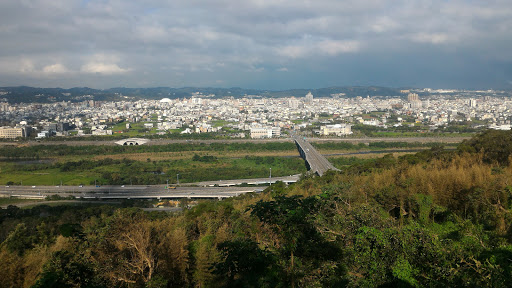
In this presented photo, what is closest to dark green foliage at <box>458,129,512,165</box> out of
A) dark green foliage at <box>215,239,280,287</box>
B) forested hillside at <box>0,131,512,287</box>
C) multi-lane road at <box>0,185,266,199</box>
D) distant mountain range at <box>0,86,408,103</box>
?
forested hillside at <box>0,131,512,287</box>

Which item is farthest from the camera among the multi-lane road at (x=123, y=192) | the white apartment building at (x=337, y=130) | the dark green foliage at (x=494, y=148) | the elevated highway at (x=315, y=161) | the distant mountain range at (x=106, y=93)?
the distant mountain range at (x=106, y=93)

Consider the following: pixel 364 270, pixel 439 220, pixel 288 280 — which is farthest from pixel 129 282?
pixel 439 220

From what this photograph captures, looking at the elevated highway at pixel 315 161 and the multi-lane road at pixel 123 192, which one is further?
the elevated highway at pixel 315 161

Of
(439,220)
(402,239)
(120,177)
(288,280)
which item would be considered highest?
(402,239)

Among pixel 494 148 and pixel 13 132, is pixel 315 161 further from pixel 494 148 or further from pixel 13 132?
pixel 13 132

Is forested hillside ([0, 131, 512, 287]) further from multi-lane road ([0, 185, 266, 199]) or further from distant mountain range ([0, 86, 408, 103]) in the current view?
distant mountain range ([0, 86, 408, 103])

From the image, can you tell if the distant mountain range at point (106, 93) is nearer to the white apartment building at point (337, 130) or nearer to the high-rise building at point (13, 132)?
the high-rise building at point (13, 132)

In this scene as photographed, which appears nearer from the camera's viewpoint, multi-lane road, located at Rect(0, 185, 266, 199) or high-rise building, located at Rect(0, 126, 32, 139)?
multi-lane road, located at Rect(0, 185, 266, 199)

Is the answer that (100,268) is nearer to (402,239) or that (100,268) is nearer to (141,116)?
(402,239)

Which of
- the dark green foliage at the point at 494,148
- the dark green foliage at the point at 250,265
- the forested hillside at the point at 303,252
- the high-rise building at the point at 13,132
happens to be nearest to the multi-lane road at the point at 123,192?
the dark green foliage at the point at 494,148

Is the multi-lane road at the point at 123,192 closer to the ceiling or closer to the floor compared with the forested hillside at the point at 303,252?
closer to the floor

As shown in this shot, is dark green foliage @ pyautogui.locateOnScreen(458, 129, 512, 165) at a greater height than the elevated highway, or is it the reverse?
dark green foliage @ pyautogui.locateOnScreen(458, 129, 512, 165)
